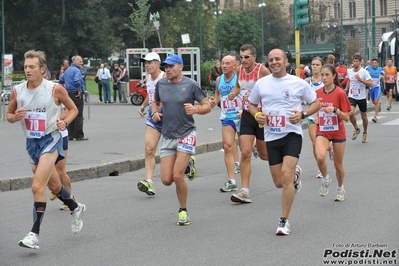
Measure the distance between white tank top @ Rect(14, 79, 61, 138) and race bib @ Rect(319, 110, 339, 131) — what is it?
3.72 m

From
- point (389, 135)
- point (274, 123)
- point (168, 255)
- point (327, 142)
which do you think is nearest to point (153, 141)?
point (327, 142)

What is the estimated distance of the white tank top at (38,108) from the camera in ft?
26.2

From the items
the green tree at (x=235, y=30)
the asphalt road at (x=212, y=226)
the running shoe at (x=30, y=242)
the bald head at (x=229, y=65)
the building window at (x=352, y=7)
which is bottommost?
the asphalt road at (x=212, y=226)

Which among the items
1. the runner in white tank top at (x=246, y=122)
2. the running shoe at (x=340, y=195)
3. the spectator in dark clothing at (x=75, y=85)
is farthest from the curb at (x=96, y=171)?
the running shoe at (x=340, y=195)

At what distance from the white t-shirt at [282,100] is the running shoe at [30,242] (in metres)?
2.46

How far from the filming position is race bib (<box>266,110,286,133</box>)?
→ 27.3 ft

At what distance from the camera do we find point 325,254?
23.5 feet

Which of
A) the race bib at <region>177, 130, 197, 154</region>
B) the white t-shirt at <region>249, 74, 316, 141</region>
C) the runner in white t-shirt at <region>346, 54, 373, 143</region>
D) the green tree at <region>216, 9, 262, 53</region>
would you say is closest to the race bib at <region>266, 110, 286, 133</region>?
the white t-shirt at <region>249, 74, 316, 141</region>

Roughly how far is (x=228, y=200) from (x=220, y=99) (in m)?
1.70

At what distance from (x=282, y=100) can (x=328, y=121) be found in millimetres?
2280

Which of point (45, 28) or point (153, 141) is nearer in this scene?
point (153, 141)

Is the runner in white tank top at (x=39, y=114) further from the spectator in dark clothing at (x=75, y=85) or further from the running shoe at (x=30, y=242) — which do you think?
the spectator in dark clothing at (x=75, y=85)

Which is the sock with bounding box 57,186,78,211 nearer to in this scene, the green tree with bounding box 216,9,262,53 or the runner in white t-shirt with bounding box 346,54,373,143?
the runner in white t-shirt with bounding box 346,54,373,143

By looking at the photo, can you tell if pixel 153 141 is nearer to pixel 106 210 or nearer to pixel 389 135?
pixel 106 210
